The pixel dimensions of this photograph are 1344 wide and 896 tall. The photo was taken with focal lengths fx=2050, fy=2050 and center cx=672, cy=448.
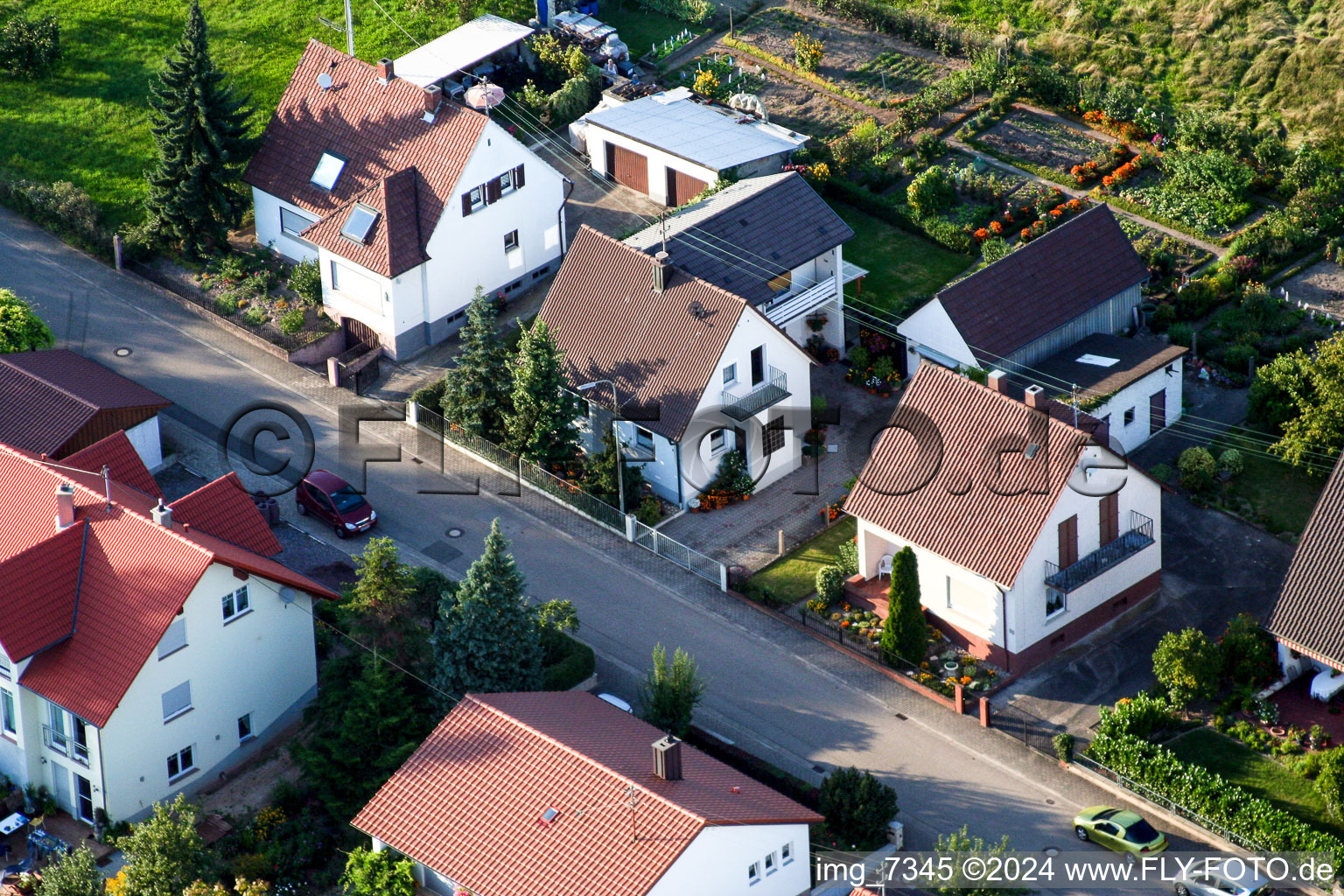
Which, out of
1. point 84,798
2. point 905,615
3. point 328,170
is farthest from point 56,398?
point 905,615

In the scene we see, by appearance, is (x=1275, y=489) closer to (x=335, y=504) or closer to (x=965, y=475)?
(x=965, y=475)

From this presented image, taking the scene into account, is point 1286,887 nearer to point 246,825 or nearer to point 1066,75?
point 246,825

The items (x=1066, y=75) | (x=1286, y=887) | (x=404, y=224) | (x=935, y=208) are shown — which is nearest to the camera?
(x=1286, y=887)

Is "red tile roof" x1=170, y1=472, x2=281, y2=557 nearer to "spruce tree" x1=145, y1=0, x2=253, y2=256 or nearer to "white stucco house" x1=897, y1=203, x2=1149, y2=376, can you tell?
"spruce tree" x1=145, y1=0, x2=253, y2=256

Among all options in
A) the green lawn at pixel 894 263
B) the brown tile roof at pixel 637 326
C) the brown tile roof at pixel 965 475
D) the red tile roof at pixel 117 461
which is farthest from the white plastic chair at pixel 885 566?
the red tile roof at pixel 117 461

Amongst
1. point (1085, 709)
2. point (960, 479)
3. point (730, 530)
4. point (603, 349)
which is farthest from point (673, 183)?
point (1085, 709)

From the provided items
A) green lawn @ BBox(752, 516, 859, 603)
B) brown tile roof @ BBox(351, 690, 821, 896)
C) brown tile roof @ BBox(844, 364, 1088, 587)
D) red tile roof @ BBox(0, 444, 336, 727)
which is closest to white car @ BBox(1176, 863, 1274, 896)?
brown tile roof @ BBox(844, 364, 1088, 587)
